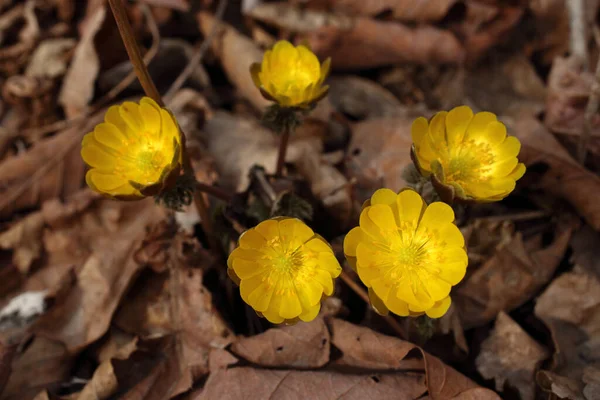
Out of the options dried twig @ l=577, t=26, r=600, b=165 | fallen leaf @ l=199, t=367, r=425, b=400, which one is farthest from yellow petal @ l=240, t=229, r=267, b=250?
dried twig @ l=577, t=26, r=600, b=165

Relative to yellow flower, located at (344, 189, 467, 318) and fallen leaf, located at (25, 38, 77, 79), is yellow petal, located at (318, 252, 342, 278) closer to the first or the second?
yellow flower, located at (344, 189, 467, 318)

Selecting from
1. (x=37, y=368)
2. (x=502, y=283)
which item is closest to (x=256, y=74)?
(x=502, y=283)

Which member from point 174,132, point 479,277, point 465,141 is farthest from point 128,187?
point 479,277

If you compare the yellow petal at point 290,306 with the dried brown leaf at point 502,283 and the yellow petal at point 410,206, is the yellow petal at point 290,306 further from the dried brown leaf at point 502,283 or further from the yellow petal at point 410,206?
the dried brown leaf at point 502,283

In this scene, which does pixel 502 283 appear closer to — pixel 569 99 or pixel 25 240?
pixel 569 99

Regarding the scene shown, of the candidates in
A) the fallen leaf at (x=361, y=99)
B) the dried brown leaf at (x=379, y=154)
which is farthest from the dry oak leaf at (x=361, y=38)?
the dried brown leaf at (x=379, y=154)

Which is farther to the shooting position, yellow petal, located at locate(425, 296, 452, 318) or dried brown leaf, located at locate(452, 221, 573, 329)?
dried brown leaf, located at locate(452, 221, 573, 329)

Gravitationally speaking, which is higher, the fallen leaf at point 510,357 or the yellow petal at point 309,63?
the yellow petal at point 309,63

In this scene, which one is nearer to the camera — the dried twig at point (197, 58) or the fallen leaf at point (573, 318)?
the fallen leaf at point (573, 318)
